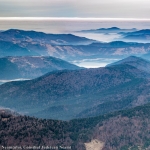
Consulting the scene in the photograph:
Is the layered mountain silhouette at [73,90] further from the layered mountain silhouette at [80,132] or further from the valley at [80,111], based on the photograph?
the layered mountain silhouette at [80,132]

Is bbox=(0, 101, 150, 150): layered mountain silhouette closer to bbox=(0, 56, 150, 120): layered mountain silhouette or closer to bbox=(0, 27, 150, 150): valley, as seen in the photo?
bbox=(0, 27, 150, 150): valley

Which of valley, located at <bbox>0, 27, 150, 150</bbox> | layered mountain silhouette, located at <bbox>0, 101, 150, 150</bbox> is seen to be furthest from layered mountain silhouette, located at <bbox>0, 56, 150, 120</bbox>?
layered mountain silhouette, located at <bbox>0, 101, 150, 150</bbox>

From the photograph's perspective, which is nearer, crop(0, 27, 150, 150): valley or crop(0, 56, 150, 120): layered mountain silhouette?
crop(0, 27, 150, 150): valley

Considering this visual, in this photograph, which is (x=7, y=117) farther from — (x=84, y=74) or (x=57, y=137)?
(x=84, y=74)

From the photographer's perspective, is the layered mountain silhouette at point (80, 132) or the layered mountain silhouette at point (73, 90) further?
the layered mountain silhouette at point (73, 90)

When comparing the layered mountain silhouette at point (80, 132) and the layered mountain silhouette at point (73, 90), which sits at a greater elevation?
the layered mountain silhouette at point (80, 132)

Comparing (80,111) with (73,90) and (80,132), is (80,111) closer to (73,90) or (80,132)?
(73,90)

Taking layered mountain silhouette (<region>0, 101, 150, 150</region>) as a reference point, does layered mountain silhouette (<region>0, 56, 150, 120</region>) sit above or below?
below

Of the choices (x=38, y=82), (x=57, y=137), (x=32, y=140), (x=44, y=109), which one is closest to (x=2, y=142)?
(x=32, y=140)

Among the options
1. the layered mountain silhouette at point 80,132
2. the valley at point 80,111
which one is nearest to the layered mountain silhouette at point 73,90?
the valley at point 80,111
